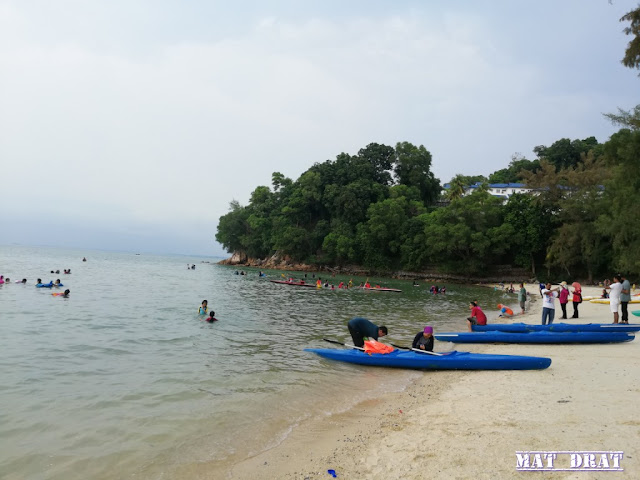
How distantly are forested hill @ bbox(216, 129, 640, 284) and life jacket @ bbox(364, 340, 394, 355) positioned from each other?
74.3ft

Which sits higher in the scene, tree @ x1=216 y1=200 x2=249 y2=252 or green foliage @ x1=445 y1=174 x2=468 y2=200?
green foliage @ x1=445 y1=174 x2=468 y2=200

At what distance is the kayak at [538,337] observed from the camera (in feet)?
38.9

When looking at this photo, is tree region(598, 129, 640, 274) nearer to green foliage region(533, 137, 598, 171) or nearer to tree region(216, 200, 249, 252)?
green foliage region(533, 137, 598, 171)

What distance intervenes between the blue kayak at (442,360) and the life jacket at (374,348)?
10 cm

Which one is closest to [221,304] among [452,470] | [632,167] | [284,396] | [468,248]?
[284,396]

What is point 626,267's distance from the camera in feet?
96.7

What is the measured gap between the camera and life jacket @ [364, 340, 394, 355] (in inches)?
409

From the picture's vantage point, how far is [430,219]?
60531 mm

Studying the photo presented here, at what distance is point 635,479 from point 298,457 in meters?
3.72

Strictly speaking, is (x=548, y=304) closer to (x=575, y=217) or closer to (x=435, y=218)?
(x=575, y=217)

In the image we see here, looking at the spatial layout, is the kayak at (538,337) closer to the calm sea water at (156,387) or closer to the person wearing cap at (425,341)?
the calm sea water at (156,387)

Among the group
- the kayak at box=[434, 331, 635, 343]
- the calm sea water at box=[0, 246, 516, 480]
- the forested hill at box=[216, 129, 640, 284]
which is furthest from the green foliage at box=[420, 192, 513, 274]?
the kayak at box=[434, 331, 635, 343]

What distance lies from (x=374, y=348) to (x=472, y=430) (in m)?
5.00

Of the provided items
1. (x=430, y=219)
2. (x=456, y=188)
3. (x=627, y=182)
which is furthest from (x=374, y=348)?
(x=456, y=188)
